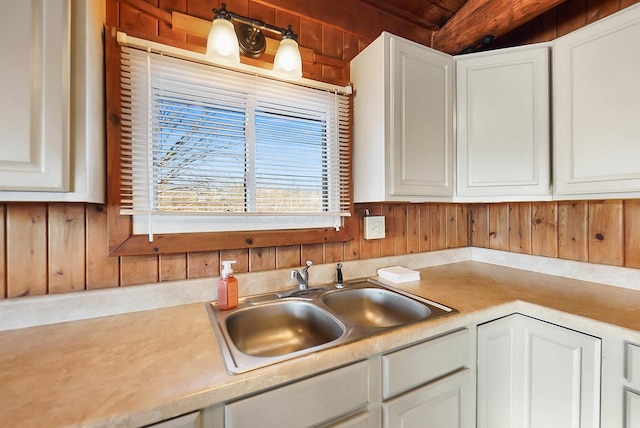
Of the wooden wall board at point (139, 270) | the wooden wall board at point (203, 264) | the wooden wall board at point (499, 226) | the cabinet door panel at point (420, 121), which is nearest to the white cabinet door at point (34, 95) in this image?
the wooden wall board at point (139, 270)

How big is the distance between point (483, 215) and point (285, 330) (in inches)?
62.1

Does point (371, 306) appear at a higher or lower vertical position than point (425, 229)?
lower

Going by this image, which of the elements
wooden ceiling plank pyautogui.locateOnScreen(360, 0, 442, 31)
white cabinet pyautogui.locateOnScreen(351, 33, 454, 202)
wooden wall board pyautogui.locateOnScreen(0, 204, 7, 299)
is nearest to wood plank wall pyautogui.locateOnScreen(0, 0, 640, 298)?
wooden wall board pyautogui.locateOnScreen(0, 204, 7, 299)

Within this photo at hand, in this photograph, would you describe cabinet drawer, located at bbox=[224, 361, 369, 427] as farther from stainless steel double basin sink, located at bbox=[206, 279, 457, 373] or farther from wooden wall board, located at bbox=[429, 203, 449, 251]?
wooden wall board, located at bbox=[429, 203, 449, 251]

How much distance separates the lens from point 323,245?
1426mm

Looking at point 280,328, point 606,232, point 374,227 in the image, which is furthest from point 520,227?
point 280,328

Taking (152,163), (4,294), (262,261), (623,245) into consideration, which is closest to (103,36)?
(152,163)

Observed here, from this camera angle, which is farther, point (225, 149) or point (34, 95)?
point (225, 149)

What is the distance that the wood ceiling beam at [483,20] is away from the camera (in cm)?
129

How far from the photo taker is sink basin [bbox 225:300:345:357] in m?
1.01

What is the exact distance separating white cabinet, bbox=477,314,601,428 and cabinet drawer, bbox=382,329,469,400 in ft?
0.41

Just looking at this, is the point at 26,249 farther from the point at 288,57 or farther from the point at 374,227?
the point at 374,227

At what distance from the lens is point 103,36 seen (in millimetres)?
982

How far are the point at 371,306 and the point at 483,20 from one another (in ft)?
5.25
